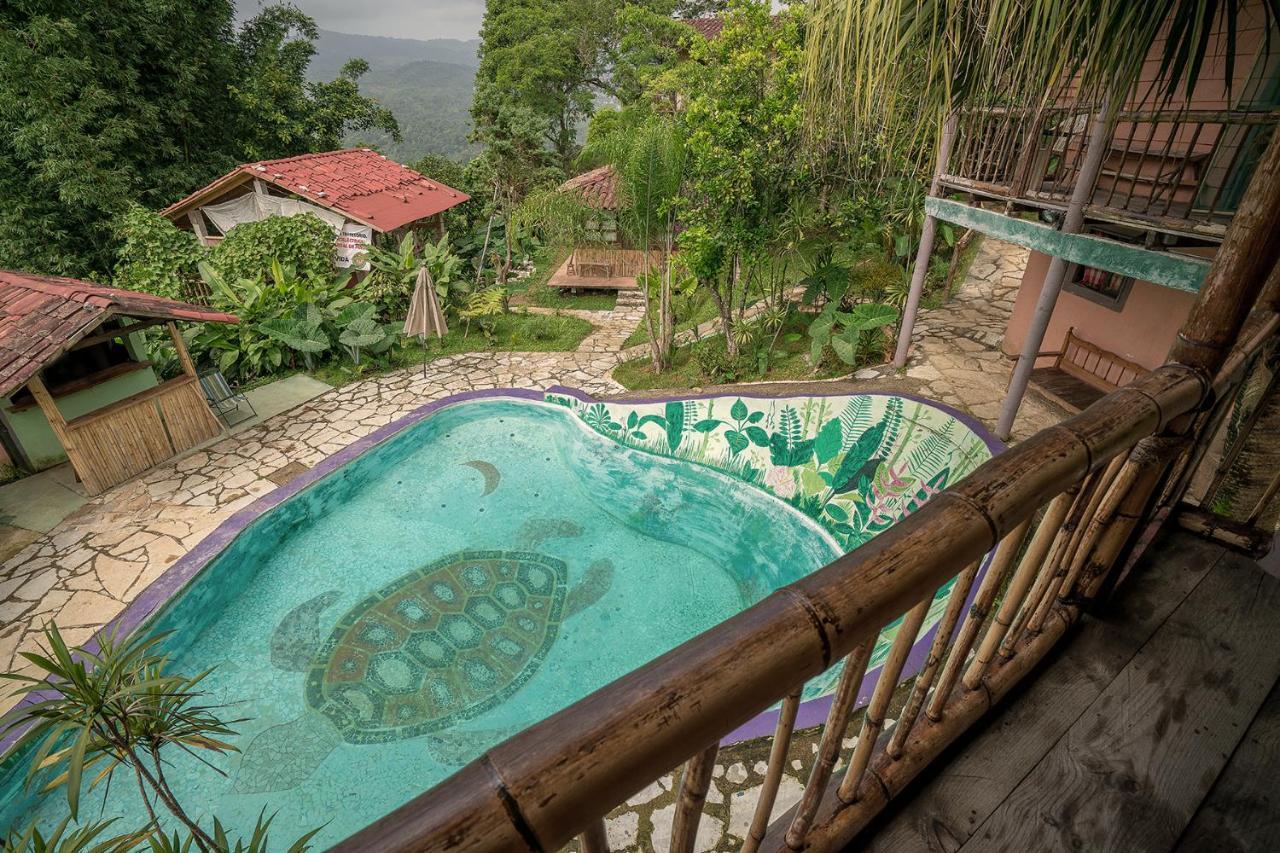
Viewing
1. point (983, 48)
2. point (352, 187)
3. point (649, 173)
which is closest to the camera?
point (983, 48)

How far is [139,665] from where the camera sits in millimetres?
3234

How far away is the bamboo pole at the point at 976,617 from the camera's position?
53.8 inches

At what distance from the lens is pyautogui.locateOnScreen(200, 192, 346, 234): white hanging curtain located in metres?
13.4

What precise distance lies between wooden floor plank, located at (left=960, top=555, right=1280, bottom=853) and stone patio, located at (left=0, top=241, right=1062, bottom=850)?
2411 millimetres

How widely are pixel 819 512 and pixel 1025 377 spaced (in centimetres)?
262

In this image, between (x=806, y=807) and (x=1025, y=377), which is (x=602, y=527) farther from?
(x=806, y=807)

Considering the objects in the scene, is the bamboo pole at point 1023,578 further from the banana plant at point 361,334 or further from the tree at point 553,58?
the tree at point 553,58

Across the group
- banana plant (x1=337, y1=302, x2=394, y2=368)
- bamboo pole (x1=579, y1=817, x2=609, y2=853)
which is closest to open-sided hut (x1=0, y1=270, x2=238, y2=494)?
banana plant (x1=337, y1=302, x2=394, y2=368)

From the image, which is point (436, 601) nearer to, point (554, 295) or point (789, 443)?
point (789, 443)

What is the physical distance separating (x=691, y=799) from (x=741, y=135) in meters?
8.30

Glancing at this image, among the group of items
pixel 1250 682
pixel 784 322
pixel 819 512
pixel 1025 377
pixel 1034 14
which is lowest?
pixel 819 512

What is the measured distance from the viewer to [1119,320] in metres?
7.14

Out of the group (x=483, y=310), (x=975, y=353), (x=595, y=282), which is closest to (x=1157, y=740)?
(x=975, y=353)

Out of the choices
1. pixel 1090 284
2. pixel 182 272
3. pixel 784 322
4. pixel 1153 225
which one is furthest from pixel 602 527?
pixel 182 272
